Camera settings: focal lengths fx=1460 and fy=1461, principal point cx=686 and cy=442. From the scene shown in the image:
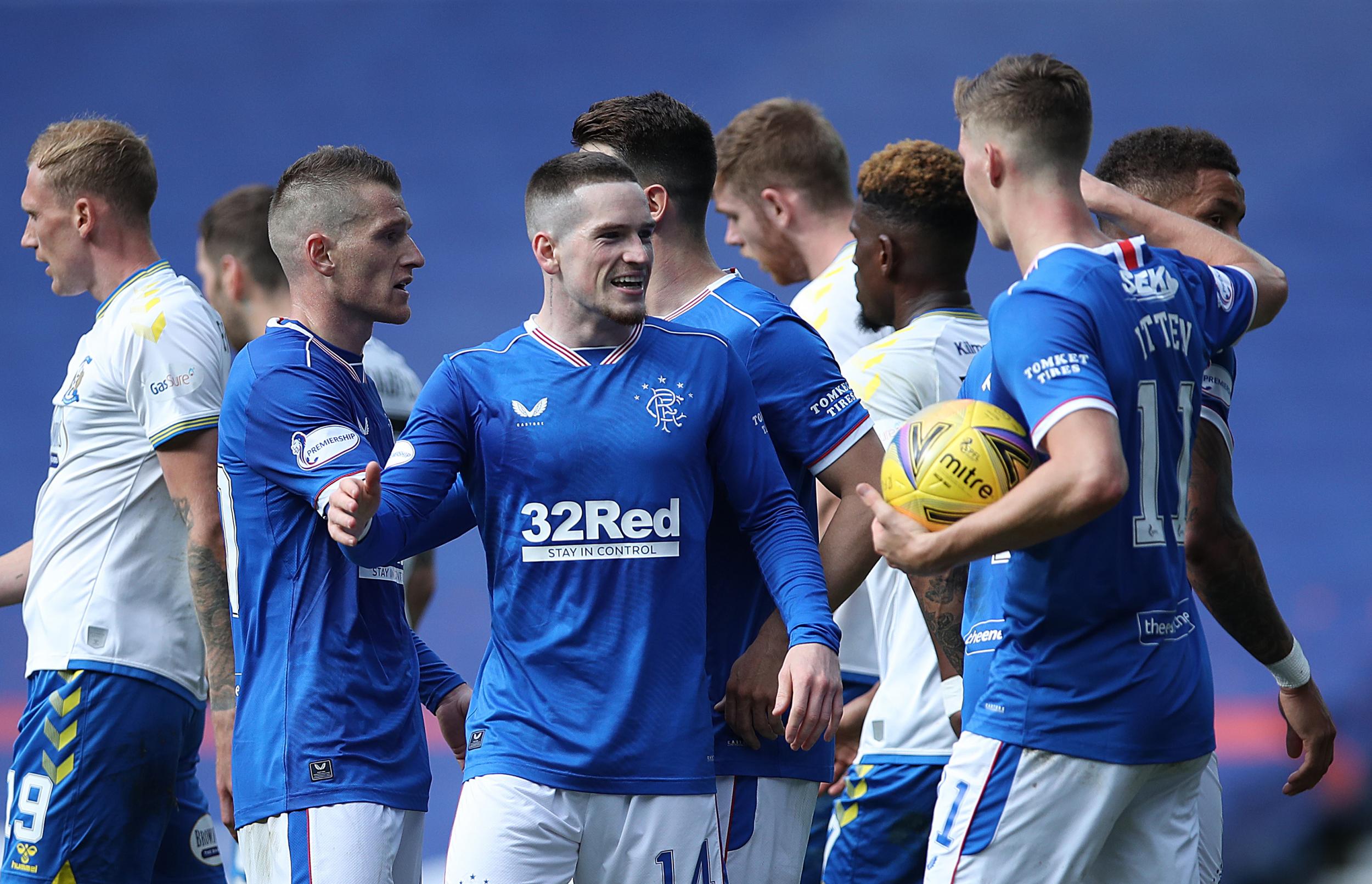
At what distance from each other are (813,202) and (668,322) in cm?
291

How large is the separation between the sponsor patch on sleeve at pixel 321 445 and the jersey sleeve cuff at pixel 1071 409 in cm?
140

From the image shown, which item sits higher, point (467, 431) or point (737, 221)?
point (737, 221)

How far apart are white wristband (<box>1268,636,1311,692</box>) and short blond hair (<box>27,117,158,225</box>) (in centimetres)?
280

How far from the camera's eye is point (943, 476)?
2.84 metres

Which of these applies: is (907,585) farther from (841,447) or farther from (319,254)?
(319,254)

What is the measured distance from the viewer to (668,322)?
3201mm

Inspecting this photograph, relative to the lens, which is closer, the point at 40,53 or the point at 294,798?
the point at 294,798

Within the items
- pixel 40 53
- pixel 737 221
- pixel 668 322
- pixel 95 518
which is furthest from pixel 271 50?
pixel 668 322

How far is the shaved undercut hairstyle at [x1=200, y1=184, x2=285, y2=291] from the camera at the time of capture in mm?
5477

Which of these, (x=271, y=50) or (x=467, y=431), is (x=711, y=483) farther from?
(x=271, y=50)

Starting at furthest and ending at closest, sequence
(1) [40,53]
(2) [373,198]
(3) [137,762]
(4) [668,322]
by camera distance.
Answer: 1. (1) [40,53]
2. (3) [137,762]
3. (2) [373,198]
4. (4) [668,322]

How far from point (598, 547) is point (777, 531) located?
39 centimetres

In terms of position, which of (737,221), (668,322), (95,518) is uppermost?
(737,221)

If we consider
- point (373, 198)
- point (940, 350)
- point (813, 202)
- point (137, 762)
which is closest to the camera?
point (373, 198)
